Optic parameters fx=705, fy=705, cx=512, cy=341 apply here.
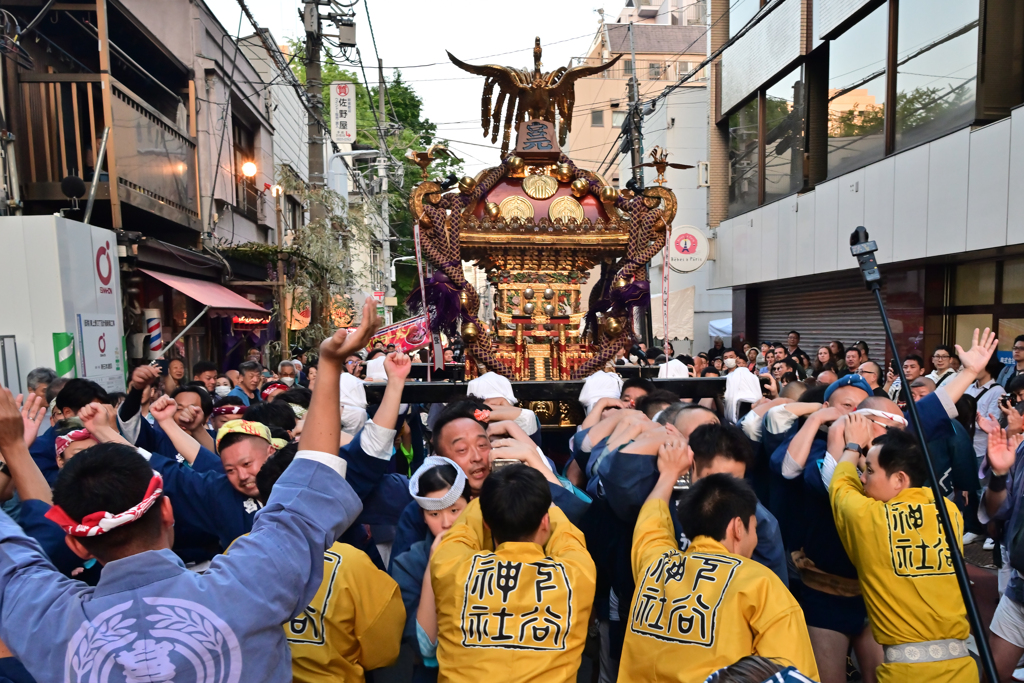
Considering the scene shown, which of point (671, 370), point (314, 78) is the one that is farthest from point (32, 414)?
point (314, 78)

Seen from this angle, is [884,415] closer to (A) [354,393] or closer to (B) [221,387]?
(A) [354,393]

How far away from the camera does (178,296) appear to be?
10695 mm

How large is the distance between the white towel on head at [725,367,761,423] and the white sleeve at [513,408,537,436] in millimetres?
1589

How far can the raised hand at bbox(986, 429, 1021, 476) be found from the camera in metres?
3.09

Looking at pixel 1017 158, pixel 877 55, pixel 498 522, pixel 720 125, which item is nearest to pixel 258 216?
pixel 720 125

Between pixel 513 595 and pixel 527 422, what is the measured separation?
168 cm

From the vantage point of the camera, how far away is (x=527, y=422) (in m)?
3.75

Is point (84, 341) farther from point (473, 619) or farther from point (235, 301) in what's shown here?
point (473, 619)

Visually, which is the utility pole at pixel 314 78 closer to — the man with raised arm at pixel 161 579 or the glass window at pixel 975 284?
the glass window at pixel 975 284

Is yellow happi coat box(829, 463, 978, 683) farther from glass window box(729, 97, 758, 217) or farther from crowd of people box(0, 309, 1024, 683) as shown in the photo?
glass window box(729, 97, 758, 217)

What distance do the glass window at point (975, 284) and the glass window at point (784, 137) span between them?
11.9 ft

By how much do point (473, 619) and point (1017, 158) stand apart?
295 inches

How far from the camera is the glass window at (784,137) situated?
12250mm

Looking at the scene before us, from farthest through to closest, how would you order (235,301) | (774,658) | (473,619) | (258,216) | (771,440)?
(258,216), (235,301), (771,440), (473,619), (774,658)
